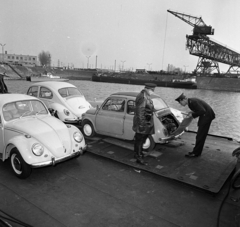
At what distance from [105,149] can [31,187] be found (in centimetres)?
259

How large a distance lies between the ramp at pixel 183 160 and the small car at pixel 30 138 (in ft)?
4.22

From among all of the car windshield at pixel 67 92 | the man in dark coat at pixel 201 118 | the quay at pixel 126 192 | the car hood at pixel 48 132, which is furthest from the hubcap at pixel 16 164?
the car windshield at pixel 67 92

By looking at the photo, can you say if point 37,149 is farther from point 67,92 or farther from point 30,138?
point 67,92

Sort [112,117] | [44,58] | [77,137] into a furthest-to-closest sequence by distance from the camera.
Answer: [44,58], [112,117], [77,137]

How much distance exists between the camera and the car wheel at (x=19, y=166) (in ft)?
15.0

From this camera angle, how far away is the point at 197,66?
7469 cm

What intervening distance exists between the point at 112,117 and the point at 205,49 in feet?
236

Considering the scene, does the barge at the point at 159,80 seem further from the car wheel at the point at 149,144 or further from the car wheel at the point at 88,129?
the car wheel at the point at 149,144

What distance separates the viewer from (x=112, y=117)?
694cm

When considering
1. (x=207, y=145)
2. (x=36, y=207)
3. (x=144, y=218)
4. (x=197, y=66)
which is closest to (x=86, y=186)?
(x=36, y=207)

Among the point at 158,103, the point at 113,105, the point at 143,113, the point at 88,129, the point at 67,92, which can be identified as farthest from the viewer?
the point at 67,92

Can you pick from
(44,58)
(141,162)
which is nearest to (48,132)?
(141,162)

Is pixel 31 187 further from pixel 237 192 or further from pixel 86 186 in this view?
pixel 237 192

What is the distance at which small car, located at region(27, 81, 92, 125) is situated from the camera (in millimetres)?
9430
